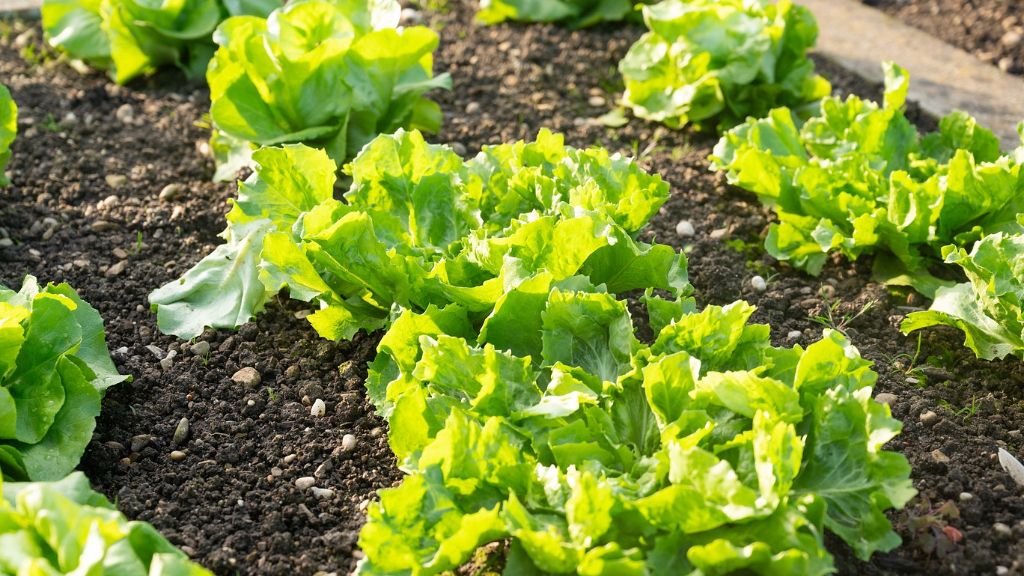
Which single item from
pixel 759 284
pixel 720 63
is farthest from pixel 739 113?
pixel 759 284

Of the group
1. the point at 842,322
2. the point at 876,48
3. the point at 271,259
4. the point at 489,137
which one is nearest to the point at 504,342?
the point at 271,259

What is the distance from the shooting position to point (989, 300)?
3766 millimetres

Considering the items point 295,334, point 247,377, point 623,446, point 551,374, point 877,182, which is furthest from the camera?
point 877,182

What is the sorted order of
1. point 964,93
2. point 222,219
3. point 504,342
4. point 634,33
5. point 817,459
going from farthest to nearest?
point 634,33
point 964,93
point 222,219
point 504,342
point 817,459

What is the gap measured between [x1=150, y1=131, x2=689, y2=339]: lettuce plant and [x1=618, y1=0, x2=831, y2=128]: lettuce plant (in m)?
1.42

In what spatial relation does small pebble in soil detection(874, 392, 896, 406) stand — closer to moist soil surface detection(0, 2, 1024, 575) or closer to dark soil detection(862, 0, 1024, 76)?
moist soil surface detection(0, 2, 1024, 575)

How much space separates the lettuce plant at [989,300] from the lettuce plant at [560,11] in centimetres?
298

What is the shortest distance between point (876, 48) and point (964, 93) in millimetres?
680

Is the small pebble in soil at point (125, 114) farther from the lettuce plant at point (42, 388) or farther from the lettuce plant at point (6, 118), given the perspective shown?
the lettuce plant at point (42, 388)

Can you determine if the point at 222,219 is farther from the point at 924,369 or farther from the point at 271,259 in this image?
the point at 924,369

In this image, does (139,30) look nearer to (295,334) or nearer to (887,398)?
(295,334)

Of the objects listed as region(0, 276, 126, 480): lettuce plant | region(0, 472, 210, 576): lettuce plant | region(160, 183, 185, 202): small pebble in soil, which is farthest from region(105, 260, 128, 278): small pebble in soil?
region(0, 472, 210, 576): lettuce plant

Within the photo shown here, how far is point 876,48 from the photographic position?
6336mm

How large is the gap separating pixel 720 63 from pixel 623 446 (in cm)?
275
